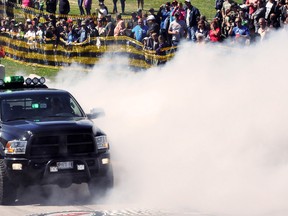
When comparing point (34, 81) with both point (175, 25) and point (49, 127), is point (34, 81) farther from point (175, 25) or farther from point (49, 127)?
point (175, 25)

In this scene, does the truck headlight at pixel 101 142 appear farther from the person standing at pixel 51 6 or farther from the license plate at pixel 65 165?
the person standing at pixel 51 6

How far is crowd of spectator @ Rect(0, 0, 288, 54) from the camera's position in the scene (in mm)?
21844

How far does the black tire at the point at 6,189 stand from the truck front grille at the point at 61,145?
490 millimetres

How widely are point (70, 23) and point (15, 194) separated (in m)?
18.7

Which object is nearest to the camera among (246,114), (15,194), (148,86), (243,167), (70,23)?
(15,194)

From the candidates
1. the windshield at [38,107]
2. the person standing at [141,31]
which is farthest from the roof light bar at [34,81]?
the person standing at [141,31]

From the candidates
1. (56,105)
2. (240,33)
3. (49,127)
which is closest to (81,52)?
(240,33)

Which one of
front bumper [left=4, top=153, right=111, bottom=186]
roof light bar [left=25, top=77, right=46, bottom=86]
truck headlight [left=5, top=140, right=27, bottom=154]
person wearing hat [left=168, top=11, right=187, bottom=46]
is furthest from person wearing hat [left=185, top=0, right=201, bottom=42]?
truck headlight [left=5, top=140, right=27, bottom=154]

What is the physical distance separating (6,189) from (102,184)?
1486 millimetres

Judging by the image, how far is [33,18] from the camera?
3556cm

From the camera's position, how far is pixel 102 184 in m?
14.0

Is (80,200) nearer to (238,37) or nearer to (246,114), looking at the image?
(246,114)

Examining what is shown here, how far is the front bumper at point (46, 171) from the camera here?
13.4 metres

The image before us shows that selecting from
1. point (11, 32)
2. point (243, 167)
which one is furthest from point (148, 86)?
point (11, 32)
